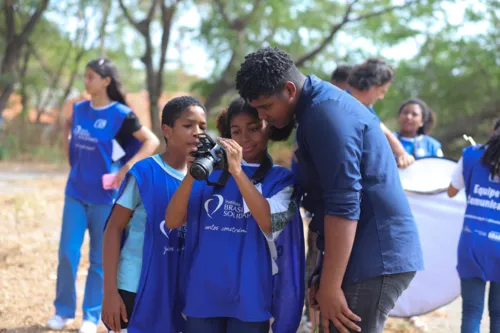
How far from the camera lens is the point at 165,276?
10.4 ft

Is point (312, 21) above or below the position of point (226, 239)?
above

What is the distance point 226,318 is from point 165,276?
17.6 inches

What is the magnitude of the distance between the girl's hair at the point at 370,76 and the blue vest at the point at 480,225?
821 millimetres

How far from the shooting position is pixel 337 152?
2.35 metres


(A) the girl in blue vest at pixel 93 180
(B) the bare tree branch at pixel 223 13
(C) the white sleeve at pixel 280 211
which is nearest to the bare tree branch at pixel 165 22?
(B) the bare tree branch at pixel 223 13

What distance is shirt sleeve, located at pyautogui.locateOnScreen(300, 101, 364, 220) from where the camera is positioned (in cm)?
236

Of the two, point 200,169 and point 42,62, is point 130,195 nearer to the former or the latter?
point 200,169

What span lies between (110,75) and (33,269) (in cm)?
280

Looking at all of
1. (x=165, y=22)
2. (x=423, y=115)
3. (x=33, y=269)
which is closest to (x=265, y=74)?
(x=423, y=115)

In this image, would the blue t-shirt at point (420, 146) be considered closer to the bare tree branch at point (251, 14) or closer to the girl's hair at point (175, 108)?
the girl's hair at point (175, 108)

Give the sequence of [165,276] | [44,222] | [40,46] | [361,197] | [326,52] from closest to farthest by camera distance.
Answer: [361,197] < [165,276] < [44,222] < [326,52] < [40,46]

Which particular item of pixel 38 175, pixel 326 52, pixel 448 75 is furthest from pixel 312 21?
pixel 38 175

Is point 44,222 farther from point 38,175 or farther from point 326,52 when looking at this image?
point 326,52

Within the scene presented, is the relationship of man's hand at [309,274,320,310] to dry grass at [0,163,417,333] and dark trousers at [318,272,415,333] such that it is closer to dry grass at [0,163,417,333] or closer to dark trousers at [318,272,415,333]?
dark trousers at [318,272,415,333]
